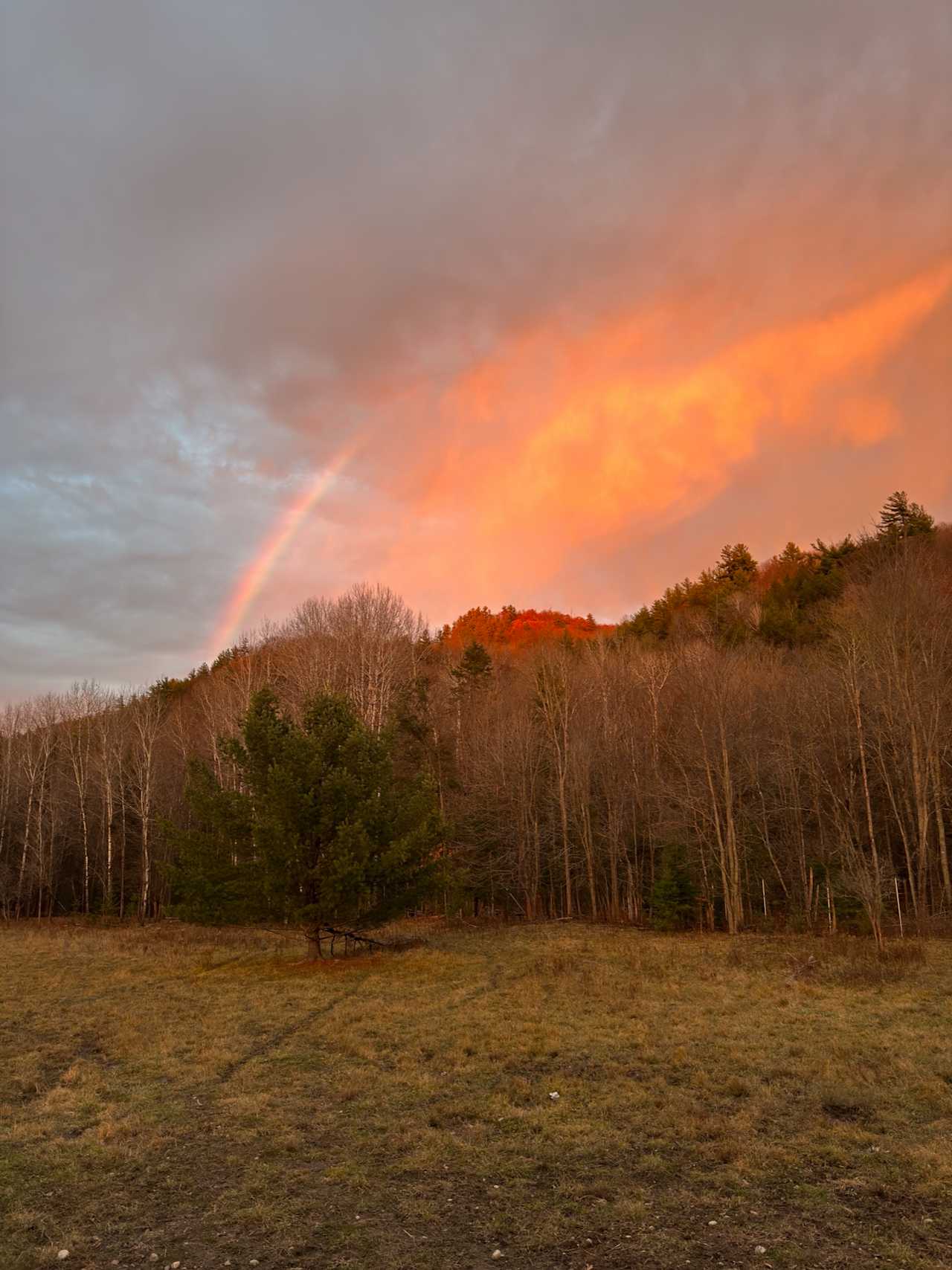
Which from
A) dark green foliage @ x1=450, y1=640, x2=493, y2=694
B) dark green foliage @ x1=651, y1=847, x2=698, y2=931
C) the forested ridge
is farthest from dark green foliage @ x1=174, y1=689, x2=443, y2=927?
dark green foliage @ x1=450, y1=640, x2=493, y2=694

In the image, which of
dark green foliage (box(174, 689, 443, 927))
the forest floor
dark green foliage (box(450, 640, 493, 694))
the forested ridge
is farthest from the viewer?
dark green foliage (box(450, 640, 493, 694))

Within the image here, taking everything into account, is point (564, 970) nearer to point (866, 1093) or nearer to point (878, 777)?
point (866, 1093)

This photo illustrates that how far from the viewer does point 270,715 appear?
20578 millimetres

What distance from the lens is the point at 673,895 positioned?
31.6 m

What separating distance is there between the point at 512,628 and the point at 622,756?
1661 inches

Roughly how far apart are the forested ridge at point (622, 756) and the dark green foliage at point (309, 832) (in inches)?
27.2

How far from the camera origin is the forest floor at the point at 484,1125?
5.75m

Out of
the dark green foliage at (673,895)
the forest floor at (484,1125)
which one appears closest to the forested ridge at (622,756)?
the dark green foliage at (673,895)

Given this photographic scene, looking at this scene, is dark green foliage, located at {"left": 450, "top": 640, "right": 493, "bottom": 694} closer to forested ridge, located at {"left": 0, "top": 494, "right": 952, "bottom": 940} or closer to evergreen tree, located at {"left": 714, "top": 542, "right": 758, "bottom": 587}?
forested ridge, located at {"left": 0, "top": 494, "right": 952, "bottom": 940}

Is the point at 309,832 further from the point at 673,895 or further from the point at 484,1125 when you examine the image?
the point at 673,895

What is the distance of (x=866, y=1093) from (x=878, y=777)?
28785 millimetres

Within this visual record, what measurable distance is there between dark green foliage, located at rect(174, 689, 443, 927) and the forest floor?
2783mm

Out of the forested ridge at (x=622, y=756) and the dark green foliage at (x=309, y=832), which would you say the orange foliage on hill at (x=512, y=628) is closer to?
the forested ridge at (x=622, y=756)

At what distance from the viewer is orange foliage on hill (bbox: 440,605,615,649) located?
71.9m
